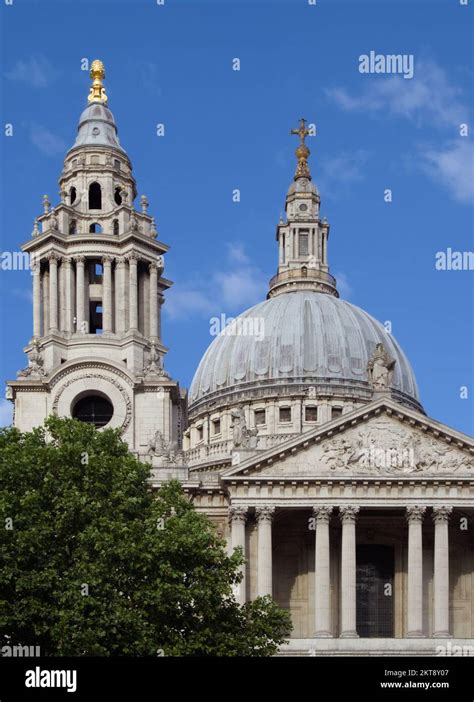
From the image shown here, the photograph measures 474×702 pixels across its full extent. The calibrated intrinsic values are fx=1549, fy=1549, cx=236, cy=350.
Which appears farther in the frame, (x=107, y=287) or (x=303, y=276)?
(x=303, y=276)

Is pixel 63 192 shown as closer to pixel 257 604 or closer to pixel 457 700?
pixel 257 604

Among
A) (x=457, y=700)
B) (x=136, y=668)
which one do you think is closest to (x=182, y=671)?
(x=136, y=668)

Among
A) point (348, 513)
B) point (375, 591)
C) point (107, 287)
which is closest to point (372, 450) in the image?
point (348, 513)

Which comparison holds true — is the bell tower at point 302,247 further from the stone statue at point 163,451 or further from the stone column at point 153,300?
the stone statue at point 163,451

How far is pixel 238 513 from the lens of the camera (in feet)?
270

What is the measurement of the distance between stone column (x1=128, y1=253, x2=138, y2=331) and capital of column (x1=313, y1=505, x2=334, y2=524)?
15.9 meters

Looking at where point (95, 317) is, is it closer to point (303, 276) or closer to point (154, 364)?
point (154, 364)

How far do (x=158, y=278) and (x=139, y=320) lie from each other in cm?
429

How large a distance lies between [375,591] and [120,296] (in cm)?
2255

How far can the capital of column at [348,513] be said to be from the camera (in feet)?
271

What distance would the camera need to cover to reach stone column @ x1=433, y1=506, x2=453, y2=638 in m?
81.6

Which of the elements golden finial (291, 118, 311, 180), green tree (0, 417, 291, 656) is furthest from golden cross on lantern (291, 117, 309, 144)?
green tree (0, 417, 291, 656)

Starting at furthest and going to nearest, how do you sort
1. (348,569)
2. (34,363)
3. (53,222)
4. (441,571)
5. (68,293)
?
(53,222) → (68,293) → (34,363) → (441,571) → (348,569)

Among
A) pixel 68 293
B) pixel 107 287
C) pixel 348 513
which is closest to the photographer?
pixel 348 513
